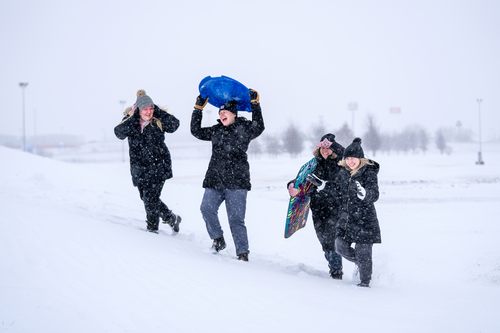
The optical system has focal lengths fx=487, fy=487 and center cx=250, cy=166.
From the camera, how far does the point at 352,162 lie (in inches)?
207

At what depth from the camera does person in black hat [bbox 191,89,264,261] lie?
553 cm

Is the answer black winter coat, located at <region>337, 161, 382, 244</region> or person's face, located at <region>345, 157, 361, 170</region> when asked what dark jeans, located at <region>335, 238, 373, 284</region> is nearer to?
black winter coat, located at <region>337, 161, 382, 244</region>

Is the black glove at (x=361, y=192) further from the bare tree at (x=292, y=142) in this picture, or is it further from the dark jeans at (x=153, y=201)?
the bare tree at (x=292, y=142)

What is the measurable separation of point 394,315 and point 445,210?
1078 centimetres

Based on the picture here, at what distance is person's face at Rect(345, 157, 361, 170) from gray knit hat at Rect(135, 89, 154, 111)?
256cm

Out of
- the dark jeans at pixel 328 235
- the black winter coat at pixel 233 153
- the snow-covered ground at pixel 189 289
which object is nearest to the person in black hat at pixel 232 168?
the black winter coat at pixel 233 153

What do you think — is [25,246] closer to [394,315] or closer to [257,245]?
[394,315]

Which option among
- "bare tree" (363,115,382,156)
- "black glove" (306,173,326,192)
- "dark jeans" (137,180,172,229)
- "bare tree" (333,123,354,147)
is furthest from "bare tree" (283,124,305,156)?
"black glove" (306,173,326,192)

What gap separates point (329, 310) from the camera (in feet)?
12.4

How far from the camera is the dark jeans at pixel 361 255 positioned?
17.1ft

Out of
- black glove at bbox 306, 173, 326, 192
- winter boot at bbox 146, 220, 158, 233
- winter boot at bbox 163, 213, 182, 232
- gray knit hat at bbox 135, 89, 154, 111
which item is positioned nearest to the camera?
black glove at bbox 306, 173, 326, 192

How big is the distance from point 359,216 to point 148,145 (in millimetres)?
2748

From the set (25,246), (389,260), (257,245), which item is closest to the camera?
(25,246)

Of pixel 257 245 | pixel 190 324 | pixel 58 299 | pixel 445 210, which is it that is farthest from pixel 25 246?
pixel 445 210
